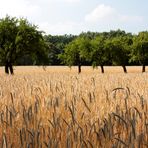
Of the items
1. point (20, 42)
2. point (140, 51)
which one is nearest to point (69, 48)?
point (140, 51)

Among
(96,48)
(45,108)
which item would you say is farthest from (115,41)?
(45,108)

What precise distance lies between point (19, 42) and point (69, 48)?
2972cm

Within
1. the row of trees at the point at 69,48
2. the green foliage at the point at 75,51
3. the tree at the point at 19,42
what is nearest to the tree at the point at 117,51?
the row of trees at the point at 69,48

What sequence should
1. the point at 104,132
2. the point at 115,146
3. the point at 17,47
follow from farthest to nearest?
the point at 17,47 → the point at 104,132 → the point at 115,146

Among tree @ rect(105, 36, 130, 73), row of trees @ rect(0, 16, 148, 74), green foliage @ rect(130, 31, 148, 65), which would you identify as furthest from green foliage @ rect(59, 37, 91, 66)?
green foliage @ rect(130, 31, 148, 65)

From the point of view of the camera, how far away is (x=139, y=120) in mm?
3873

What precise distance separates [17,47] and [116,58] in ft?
85.0

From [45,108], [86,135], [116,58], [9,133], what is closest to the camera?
[86,135]

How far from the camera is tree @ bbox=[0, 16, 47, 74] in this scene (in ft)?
154

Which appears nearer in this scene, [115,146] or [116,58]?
[115,146]

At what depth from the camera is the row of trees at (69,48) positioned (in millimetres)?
47250

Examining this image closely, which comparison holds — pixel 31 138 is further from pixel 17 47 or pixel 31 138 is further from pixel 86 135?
pixel 17 47

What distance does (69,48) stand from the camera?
76250 millimetres

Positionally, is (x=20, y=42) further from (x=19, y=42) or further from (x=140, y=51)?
(x=140, y=51)
